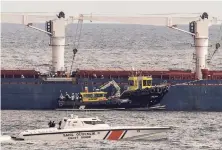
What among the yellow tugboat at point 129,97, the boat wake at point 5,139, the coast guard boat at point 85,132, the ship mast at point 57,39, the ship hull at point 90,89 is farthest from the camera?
the ship mast at point 57,39

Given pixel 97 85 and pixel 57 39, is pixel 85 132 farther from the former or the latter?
pixel 57 39

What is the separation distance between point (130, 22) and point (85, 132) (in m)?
38.2

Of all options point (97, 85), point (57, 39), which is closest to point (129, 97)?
point (97, 85)

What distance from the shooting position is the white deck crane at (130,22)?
418 ft

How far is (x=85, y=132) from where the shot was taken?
312 ft

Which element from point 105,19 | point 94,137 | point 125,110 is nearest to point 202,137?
point 94,137

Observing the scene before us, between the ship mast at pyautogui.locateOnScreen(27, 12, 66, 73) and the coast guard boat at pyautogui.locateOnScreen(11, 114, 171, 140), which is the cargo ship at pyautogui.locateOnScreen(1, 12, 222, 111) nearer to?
the ship mast at pyautogui.locateOnScreen(27, 12, 66, 73)

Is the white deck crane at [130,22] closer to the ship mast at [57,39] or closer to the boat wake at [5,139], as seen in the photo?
the ship mast at [57,39]

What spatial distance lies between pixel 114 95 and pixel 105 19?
1187 centimetres

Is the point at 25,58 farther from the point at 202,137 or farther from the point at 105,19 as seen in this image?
the point at 202,137

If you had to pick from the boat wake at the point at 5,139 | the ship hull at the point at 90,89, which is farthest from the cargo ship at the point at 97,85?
the boat wake at the point at 5,139

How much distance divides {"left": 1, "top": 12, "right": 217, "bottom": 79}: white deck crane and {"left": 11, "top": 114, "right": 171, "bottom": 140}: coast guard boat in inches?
1213

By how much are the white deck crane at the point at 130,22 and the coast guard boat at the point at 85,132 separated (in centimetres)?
3082

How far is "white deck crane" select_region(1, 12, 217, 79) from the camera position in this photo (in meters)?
128
